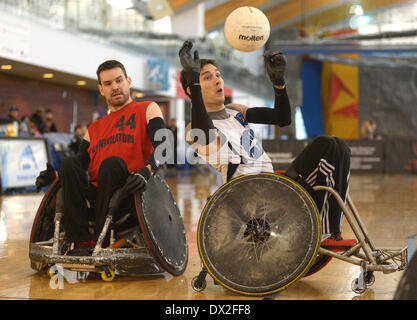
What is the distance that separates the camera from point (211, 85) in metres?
4.16

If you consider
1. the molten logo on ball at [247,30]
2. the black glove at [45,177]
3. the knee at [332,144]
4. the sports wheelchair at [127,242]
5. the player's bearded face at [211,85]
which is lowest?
the sports wheelchair at [127,242]

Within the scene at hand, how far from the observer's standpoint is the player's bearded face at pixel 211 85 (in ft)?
13.6

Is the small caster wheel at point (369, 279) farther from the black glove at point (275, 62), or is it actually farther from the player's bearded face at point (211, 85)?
the player's bearded face at point (211, 85)

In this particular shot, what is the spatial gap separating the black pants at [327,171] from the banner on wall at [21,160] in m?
10.1

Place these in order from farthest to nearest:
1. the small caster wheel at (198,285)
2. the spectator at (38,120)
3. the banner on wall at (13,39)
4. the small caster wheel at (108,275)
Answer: the spectator at (38,120)
the banner on wall at (13,39)
the small caster wheel at (108,275)
the small caster wheel at (198,285)

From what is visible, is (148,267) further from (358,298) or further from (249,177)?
(358,298)

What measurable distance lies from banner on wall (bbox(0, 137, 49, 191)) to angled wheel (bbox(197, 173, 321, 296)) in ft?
32.5

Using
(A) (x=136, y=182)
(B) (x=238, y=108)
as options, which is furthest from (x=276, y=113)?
(A) (x=136, y=182)

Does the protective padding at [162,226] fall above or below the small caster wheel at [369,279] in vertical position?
above

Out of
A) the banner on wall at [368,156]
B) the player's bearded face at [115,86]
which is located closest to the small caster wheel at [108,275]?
the player's bearded face at [115,86]

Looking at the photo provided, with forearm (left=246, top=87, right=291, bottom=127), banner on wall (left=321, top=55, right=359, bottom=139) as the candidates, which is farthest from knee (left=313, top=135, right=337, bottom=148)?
banner on wall (left=321, top=55, right=359, bottom=139)

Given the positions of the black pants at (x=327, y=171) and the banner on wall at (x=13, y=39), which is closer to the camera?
the black pants at (x=327, y=171)
